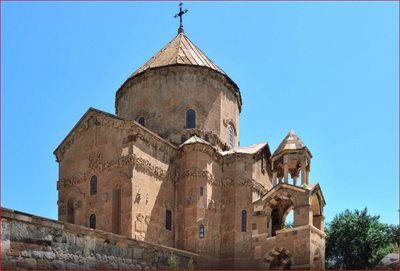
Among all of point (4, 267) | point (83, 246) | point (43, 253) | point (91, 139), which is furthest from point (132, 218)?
point (4, 267)

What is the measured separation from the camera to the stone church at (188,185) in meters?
23.9

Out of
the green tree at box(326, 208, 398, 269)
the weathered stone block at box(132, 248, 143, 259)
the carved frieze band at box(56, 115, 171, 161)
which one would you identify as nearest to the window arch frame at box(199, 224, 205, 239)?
the carved frieze band at box(56, 115, 171, 161)

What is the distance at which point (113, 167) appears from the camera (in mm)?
24203

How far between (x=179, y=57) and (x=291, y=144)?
341 inches

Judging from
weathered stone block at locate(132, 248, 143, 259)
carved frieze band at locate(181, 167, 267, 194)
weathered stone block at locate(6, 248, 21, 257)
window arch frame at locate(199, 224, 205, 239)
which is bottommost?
weathered stone block at locate(132, 248, 143, 259)

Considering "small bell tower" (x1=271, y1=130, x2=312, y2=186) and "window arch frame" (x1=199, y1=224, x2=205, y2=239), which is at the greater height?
"small bell tower" (x1=271, y1=130, x2=312, y2=186)

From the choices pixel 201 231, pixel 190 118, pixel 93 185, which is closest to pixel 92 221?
pixel 93 185

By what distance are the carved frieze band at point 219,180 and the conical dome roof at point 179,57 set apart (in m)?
7.21

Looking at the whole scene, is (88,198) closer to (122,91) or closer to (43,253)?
(122,91)

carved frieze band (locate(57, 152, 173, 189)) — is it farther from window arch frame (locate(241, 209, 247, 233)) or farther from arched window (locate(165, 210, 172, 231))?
window arch frame (locate(241, 209, 247, 233))

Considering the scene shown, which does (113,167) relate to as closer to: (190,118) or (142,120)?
(142,120)

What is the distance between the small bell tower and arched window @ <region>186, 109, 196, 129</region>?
5072 mm

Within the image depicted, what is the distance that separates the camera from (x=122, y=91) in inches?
1243

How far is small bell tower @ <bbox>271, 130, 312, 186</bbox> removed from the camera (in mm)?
26406
